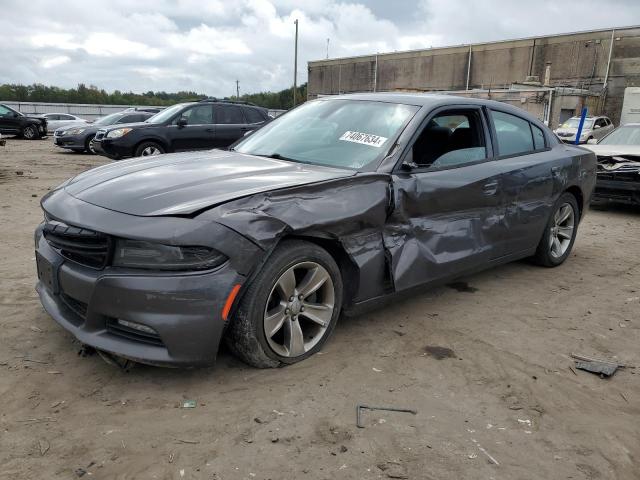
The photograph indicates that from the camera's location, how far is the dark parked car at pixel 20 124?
23198 millimetres

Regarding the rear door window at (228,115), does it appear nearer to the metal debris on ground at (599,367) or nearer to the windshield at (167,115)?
the windshield at (167,115)

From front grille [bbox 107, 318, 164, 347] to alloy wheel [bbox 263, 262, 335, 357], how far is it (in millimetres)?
564

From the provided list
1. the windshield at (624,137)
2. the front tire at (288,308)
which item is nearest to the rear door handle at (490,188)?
the front tire at (288,308)

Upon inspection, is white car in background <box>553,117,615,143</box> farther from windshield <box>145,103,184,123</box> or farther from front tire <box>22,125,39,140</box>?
front tire <box>22,125,39,140</box>

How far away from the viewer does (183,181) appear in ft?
10.3

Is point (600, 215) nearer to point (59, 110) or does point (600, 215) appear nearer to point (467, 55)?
point (59, 110)

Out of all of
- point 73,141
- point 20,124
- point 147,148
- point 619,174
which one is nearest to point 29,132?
point 20,124

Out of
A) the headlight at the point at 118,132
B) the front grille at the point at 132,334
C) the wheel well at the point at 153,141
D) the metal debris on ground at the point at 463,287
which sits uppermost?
the headlight at the point at 118,132

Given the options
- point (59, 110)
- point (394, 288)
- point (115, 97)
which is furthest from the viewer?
point (115, 97)

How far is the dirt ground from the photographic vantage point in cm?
233

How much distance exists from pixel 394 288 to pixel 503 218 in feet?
4.68

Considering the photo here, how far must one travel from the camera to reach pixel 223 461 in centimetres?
231

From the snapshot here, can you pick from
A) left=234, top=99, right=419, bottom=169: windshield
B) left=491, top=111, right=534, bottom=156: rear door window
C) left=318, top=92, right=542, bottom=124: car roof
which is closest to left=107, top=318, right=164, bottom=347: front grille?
left=234, top=99, right=419, bottom=169: windshield

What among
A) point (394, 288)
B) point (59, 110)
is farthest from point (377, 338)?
point (59, 110)
